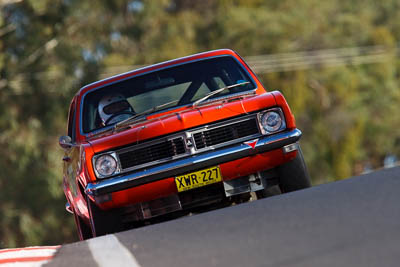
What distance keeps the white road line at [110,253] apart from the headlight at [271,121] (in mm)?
2047

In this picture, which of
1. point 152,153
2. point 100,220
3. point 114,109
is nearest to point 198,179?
point 152,153

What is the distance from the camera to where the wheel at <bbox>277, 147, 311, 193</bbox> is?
819 centimetres

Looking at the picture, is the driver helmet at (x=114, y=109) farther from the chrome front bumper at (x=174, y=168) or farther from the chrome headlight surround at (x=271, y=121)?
the chrome headlight surround at (x=271, y=121)

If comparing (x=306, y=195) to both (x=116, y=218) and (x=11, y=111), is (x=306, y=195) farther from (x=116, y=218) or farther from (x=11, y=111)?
(x=11, y=111)

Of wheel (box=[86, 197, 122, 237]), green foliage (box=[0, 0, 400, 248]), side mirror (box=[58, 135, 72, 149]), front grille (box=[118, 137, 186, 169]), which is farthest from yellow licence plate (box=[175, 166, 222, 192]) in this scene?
green foliage (box=[0, 0, 400, 248])

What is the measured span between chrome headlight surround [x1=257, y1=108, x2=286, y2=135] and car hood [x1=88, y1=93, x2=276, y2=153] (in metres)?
0.07

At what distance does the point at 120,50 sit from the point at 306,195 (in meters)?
40.1

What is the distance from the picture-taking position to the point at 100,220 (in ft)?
26.0

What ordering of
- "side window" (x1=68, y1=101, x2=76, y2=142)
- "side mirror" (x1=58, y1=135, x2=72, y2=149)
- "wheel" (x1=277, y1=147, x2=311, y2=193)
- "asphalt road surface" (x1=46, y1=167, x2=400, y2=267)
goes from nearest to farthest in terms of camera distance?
"asphalt road surface" (x1=46, y1=167, x2=400, y2=267)
"wheel" (x1=277, y1=147, x2=311, y2=193)
"side mirror" (x1=58, y1=135, x2=72, y2=149)
"side window" (x1=68, y1=101, x2=76, y2=142)

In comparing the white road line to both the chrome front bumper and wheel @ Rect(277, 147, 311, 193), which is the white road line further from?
wheel @ Rect(277, 147, 311, 193)

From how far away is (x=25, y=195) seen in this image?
33469mm

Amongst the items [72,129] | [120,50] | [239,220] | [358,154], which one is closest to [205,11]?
[120,50]

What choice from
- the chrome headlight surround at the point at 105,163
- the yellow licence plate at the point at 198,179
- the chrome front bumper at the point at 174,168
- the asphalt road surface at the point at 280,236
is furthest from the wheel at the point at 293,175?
the chrome headlight surround at the point at 105,163

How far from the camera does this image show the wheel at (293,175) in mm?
8188
